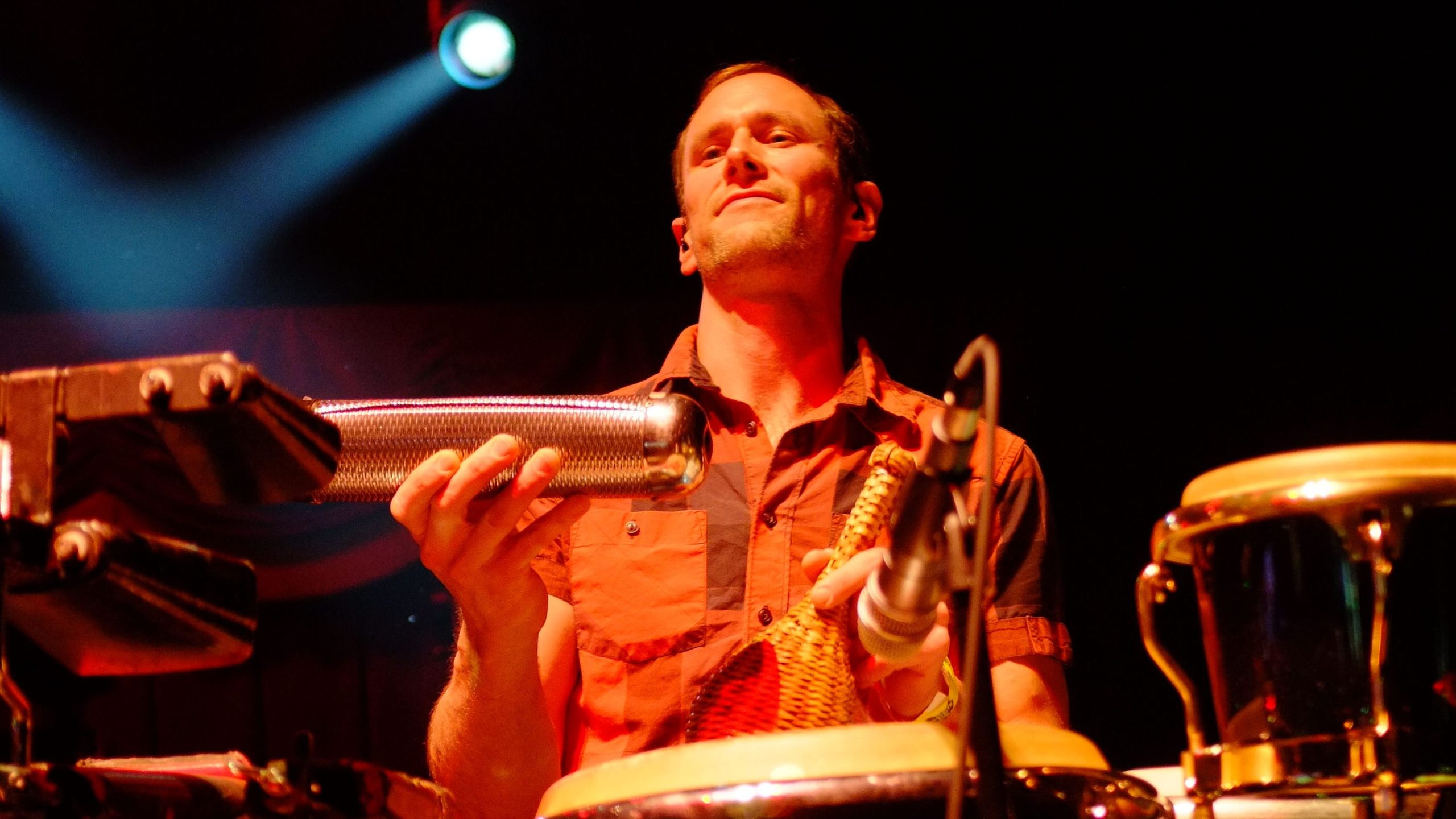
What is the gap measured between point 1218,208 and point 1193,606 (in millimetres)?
3045

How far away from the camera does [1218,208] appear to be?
412 centimetres

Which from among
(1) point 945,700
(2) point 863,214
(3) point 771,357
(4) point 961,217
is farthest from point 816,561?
(4) point 961,217

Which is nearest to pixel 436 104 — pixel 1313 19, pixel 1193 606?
pixel 1313 19

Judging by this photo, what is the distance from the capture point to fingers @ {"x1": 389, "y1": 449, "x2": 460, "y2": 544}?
1457 millimetres

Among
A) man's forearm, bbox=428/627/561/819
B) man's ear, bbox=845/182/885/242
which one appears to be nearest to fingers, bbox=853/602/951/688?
man's forearm, bbox=428/627/561/819

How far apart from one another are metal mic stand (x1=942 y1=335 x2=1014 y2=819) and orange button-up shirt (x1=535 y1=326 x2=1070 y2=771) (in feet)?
3.95

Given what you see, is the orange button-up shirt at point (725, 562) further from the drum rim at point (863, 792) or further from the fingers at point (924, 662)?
the drum rim at point (863, 792)

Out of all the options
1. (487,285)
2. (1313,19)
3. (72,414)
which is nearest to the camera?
(72,414)

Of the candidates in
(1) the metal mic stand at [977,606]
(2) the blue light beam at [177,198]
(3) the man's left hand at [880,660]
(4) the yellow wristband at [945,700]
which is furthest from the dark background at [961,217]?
(1) the metal mic stand at [977,606]

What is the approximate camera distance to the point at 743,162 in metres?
2.49

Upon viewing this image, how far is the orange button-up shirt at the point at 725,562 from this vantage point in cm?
214

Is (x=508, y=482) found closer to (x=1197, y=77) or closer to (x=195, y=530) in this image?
(x=1197, y=77)

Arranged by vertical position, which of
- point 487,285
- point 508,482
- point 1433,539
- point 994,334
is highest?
point 487,285

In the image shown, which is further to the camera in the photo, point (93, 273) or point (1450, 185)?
point (93, 273)
